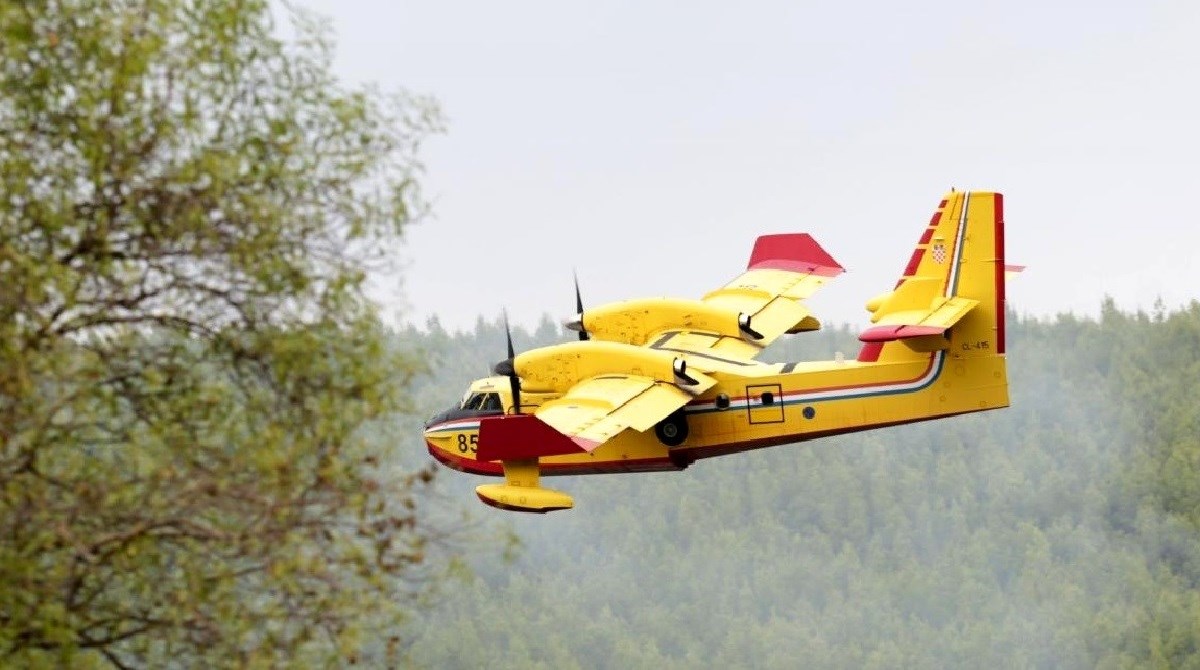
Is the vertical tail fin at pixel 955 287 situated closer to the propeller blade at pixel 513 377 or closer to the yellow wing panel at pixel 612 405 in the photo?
the yellow wing panel at pixel 612 405

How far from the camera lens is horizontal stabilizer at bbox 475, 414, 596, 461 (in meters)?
43.3

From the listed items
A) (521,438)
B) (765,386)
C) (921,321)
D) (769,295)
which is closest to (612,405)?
(521,438)

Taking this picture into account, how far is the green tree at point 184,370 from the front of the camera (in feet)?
74.5

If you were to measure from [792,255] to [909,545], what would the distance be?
338ft

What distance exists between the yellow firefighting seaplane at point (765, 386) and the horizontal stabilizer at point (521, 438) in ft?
0.06

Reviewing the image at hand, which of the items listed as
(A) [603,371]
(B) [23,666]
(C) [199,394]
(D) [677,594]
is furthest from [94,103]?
(D) [677,594]

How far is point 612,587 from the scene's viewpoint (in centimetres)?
14750

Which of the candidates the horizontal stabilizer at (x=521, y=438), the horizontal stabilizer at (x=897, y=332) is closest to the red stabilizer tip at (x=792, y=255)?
the horizontal stabilizer at (x=897, y=332)

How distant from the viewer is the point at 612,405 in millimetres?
42938

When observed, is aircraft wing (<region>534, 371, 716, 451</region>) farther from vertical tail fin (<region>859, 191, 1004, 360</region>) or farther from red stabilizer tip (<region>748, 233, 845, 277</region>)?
red stabilizer tip (<region>748, 233, 845, 277</region>)

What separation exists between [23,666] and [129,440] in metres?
2.44

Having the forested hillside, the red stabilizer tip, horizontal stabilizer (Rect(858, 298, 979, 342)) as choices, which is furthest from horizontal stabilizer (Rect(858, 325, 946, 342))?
the forested hillside

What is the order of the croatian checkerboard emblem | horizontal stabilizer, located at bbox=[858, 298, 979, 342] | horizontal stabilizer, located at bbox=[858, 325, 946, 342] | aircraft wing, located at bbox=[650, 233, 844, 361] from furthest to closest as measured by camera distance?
aircraft wing, located at bbox=[650, 233, 844, 361] < the croatian checkerboard emblem < horizontal stabilizer, located at bbox=[858, 298, 979, 342] < horizontal stabilizer, located at bbox=[858, 325, 946, 342]

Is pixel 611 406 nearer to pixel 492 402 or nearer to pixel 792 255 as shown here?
pixel 492 402
